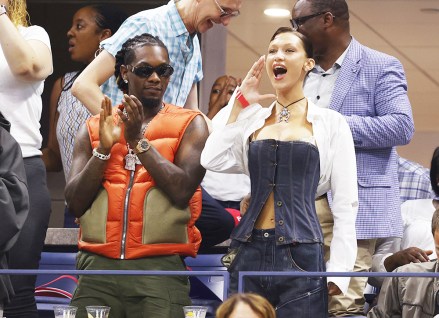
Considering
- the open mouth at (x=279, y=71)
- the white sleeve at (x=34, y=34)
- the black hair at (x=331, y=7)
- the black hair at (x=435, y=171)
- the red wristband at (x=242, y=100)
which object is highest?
the black hair at (x=331, y=7)

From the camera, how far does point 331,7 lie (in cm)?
548

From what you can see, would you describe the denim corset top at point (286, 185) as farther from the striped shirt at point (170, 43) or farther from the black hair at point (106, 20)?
the black hair at point (106, 20)

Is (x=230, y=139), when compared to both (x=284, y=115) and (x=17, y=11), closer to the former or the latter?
(x=284, y=115)

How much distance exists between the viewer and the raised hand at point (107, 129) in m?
4.85

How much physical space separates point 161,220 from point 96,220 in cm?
25

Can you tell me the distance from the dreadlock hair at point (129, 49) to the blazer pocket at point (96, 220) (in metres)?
0.54

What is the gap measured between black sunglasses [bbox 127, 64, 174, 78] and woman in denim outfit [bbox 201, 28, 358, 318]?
0.98ft

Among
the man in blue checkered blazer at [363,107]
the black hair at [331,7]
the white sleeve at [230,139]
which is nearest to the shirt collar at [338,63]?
the man in blue checkered blazer at [363,107]

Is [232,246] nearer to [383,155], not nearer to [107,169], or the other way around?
[107,169]

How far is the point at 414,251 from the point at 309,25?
109cm

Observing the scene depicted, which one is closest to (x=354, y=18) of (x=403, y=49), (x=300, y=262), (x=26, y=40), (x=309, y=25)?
(x=403, y=49)

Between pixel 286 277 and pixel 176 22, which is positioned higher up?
→ pixel 176 22

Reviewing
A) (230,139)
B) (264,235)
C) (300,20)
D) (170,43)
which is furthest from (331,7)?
(264,235)

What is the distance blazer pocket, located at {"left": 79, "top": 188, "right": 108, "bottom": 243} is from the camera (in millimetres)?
4820
